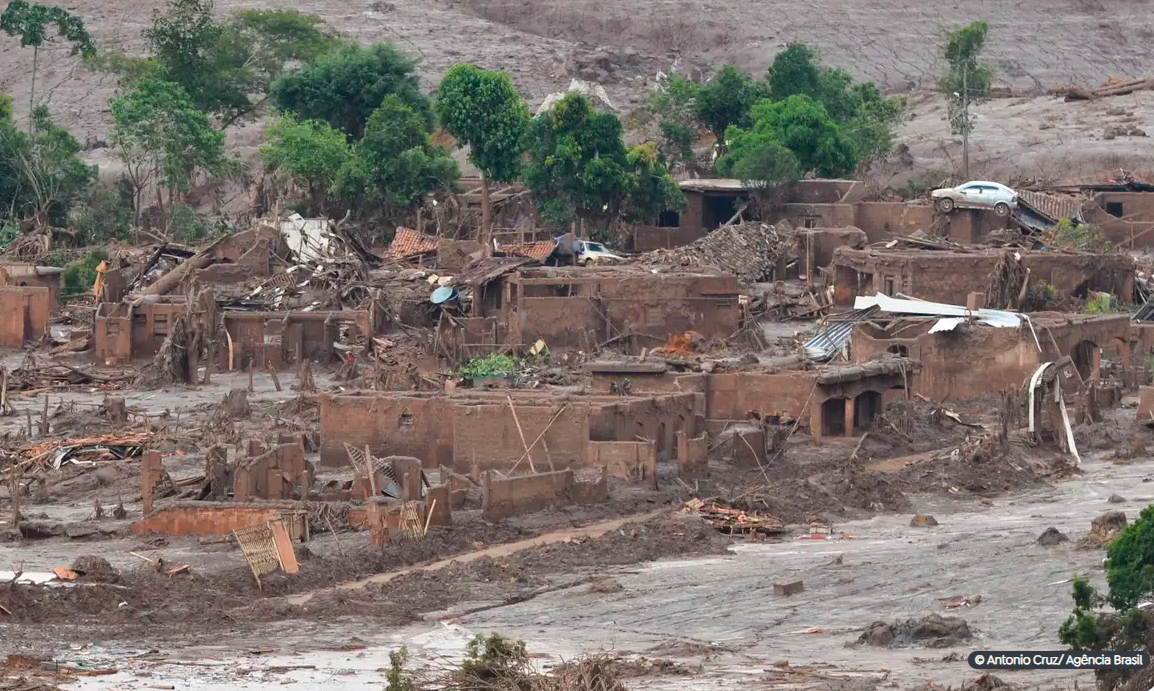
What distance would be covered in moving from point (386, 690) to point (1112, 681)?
238 inches

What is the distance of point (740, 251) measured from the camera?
2339 inches

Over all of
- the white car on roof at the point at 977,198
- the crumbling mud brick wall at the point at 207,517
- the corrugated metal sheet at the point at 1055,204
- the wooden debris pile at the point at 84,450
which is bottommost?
the wooden debris pile at the point at 84,450

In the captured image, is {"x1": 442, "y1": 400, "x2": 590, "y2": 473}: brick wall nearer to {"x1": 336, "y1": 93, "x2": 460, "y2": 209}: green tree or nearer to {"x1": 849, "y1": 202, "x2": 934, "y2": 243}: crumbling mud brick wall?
{"x1": 849, "y1": 202, "x2": 934, "y2": 243}: crumbling mud brick wall

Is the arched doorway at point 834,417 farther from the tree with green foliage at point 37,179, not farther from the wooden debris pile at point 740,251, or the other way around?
the tree with green foliage at point 37,179

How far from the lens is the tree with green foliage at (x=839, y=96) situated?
74.2 m

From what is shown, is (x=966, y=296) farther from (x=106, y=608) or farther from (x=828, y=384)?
(x=106, y=608)

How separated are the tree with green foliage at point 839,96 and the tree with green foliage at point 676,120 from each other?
2232 mm

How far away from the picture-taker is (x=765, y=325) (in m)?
54.5

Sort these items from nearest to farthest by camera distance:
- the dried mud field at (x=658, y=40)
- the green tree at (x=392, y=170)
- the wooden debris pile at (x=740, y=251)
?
the wooden debris pile at (x=740, y=251)
the green tree at (x=392, y=170)
the dried mud field at (x=658, y=40)

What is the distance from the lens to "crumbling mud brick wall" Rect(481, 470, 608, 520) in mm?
34375

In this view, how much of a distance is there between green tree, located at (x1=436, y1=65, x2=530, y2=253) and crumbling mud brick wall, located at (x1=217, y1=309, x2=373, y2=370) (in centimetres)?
1520

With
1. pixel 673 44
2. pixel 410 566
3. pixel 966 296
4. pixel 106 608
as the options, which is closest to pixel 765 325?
pixel 966 296

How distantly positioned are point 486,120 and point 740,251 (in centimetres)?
1062

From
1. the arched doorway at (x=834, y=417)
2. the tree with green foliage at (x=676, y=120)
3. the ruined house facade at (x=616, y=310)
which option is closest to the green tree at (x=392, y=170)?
the tree with green foliage at (x=676, y=120)
